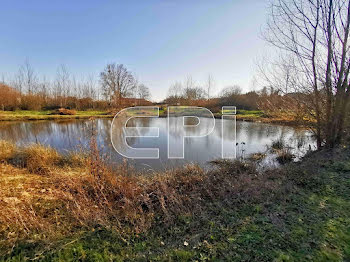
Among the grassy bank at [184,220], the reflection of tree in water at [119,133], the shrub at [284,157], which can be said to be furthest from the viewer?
the reflection of tree in water at [119,133]

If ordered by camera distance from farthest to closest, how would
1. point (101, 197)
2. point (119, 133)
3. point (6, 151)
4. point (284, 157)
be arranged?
point (119, 133) → point (284, 157) → point (6, 151) → point (101, 197)

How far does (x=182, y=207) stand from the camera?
8.74 ft

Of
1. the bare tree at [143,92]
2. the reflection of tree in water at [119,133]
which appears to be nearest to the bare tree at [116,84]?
the bare tree at [143,92]

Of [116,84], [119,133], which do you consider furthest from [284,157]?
[116,84]

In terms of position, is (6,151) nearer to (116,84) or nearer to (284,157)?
(284,157)

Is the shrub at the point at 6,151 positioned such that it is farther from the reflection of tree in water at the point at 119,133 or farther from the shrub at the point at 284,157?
the shrub at the point at 284,157

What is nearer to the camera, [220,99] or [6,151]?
[6,151]

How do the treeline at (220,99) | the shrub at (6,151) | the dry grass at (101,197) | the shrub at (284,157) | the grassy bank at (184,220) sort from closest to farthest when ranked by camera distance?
the grassy bank at (184,220) → the dry grass at (101,197) → the shrub at (6,151) → the shrub at (284,157) → the treeline at (220,99)

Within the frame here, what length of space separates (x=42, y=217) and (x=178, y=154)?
4.85 meters

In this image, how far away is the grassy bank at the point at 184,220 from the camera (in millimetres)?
1765

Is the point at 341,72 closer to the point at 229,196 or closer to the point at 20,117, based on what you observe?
the point at 229,196

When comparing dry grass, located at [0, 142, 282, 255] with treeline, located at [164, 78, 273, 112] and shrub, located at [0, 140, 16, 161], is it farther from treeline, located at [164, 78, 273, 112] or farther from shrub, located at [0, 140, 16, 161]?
treeline, located at [164, 78, 273, 112]

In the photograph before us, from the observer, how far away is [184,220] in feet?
7.82

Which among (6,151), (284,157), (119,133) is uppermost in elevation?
(119,133)
